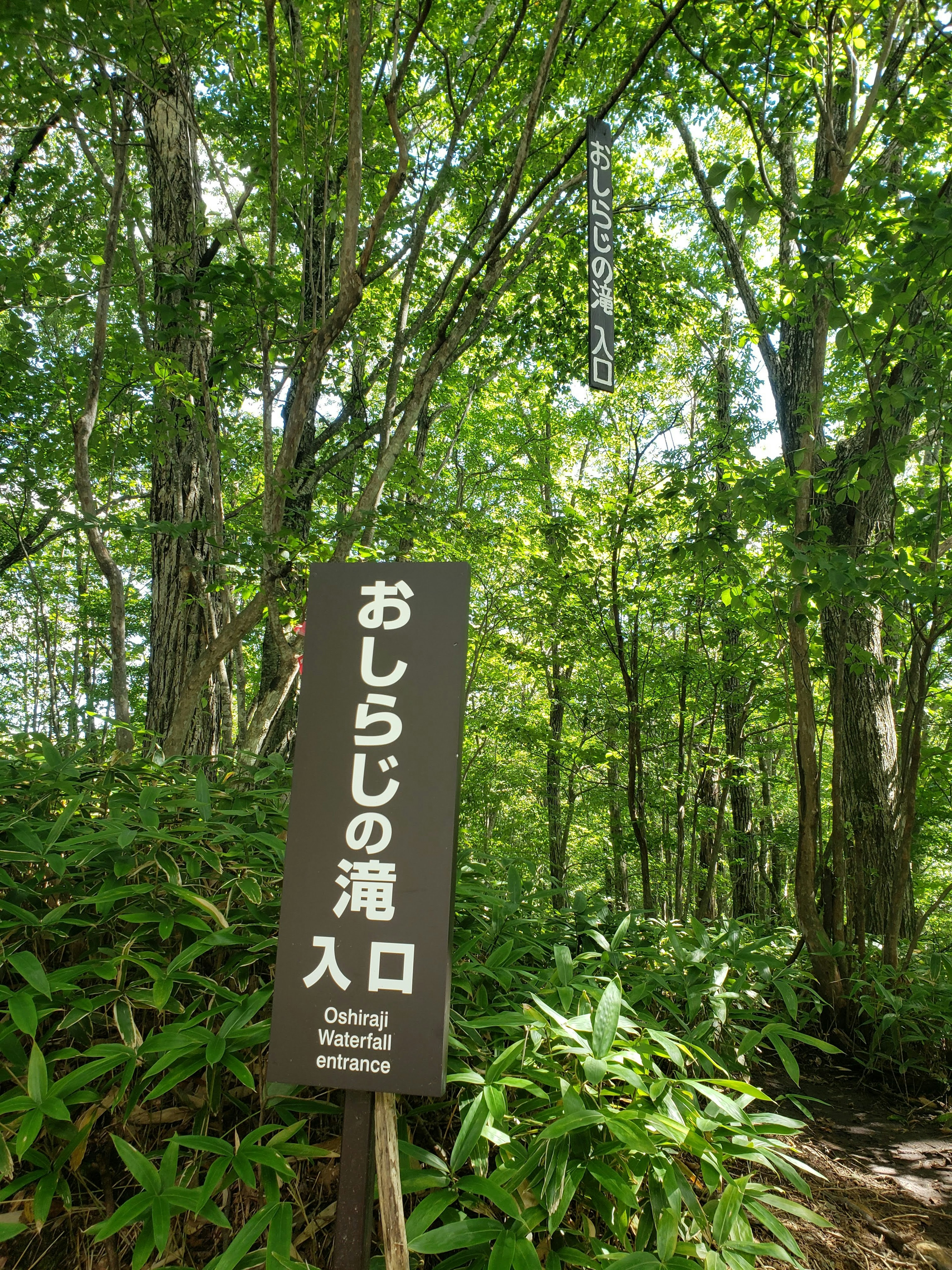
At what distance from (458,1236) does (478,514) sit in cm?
704

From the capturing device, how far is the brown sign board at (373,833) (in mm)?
1443

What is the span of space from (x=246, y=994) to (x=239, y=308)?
3042mm

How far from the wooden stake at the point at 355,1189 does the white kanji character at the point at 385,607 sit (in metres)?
0.97

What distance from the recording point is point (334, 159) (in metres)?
4.01

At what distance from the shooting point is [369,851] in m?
1.53

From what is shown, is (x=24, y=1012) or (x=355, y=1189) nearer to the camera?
(x=355, y=1189)

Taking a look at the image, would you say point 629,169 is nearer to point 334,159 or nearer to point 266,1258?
point 334,159

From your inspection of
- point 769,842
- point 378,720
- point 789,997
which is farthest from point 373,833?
point 769,842

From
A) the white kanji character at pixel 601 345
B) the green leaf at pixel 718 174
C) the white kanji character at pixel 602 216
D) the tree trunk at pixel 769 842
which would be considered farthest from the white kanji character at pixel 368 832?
the tree trunk at pixel 769 842

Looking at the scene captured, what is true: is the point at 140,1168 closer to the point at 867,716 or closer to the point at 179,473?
the point at 179,473

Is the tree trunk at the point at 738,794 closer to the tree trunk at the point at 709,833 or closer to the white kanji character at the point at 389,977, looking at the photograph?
the tree trunk at the point at 709,833

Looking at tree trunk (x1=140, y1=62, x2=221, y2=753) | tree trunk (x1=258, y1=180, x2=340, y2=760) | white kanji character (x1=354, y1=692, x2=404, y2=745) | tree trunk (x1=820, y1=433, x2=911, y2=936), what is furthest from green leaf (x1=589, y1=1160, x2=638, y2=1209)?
tree trunk (x1=140, y1=62, x2=221, y2=753)

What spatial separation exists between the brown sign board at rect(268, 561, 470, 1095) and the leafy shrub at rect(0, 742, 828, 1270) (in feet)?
1.16

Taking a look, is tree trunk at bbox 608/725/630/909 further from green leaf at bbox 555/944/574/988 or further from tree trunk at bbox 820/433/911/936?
green leaf at bbox 555/944/574/988
